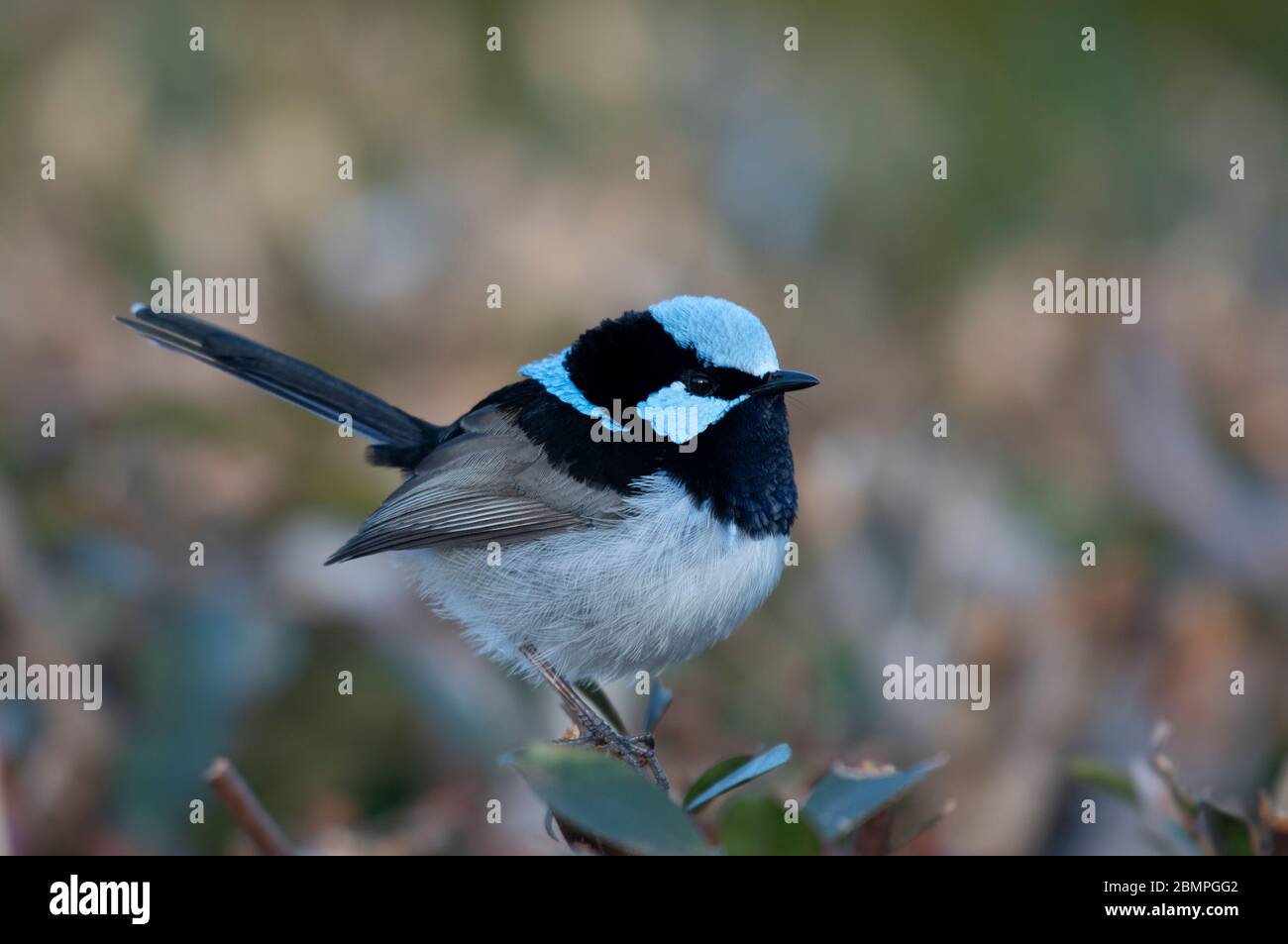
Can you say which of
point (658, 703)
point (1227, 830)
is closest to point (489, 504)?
point (658, 703)

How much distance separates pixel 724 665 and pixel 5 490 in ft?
7.97

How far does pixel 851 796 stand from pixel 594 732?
4.05ft

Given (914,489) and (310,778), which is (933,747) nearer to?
(914,489)

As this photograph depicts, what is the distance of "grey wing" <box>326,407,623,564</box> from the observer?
3193mm

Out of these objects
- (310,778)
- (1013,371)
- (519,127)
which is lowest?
(310,778)

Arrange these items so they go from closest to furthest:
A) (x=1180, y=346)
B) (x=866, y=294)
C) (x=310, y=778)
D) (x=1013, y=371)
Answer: (x=310, y=778)
(x=1180, y=346)
(x=1013, y=371)
(x=866, y=294)

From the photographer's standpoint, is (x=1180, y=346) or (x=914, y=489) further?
(x=1180, y=346)

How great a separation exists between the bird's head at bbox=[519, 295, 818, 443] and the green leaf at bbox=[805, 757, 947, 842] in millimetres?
1232

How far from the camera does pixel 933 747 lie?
4.23 meters

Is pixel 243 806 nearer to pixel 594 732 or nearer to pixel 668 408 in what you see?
pixel 594 732

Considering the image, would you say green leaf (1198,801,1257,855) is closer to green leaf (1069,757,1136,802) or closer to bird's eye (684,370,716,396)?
green leaf (1069,757,1136,802)

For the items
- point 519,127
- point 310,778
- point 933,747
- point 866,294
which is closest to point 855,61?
point 866,294

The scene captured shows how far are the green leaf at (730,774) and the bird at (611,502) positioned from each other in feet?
2.77

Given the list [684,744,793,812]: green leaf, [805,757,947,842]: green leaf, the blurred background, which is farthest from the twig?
the blurred background
